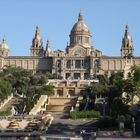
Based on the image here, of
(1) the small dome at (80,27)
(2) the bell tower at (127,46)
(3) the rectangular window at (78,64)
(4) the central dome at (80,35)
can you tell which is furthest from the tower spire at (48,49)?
(2) the bell tower at (127,46)

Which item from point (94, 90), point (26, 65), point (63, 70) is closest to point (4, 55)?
point (26, 65)

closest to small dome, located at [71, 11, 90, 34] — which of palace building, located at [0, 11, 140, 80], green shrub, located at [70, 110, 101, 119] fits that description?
palace building, located at [0, 11, 140, 80]

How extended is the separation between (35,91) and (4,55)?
183 feet

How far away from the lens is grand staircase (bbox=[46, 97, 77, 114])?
74.8 m

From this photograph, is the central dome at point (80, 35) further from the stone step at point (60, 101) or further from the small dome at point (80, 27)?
the stone step at point (60, 101)

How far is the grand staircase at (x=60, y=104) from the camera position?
2943 inches

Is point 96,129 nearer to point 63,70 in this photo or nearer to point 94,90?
point 94,90

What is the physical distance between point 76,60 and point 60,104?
5258cm

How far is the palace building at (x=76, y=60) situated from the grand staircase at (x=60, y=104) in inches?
1732

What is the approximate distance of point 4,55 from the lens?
136250 mm

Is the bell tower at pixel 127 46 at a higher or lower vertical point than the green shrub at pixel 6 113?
higher

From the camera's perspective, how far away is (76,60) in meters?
130

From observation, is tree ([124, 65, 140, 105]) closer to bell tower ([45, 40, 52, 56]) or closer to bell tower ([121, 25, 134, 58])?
bell tower ([45, 40, 52, 56])

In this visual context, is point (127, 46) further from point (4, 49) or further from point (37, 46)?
point (4, 49)
